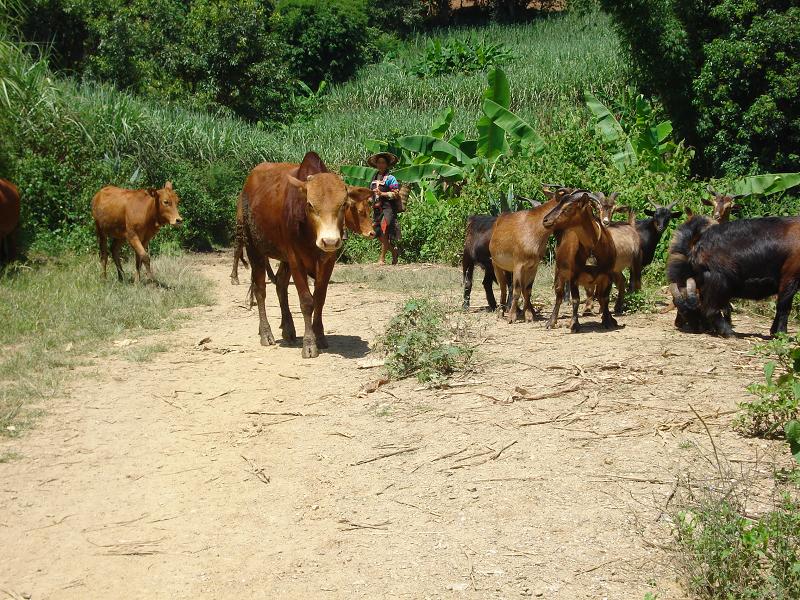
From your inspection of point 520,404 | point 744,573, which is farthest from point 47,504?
point 744,573

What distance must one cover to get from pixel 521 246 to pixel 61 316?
534cm

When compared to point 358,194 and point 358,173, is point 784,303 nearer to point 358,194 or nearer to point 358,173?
point 358,194

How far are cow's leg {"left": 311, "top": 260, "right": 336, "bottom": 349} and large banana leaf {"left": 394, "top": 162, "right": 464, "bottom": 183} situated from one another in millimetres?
8724

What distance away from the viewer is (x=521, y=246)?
10211 millimetres

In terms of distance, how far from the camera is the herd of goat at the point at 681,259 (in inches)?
365

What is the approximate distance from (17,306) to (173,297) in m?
1.95

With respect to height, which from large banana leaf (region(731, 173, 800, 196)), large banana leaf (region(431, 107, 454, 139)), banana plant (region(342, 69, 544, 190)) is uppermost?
large banana leaf (region(431, 107, 454, 139))

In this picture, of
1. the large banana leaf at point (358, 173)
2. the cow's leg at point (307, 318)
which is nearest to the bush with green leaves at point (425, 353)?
the cow's leg at point (307, 318)

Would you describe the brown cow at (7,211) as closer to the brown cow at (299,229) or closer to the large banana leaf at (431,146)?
the brown cow at (299,229)

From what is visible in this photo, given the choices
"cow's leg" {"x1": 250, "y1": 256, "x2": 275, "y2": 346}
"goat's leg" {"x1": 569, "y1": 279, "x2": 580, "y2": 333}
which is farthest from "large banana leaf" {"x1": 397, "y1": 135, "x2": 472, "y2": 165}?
"goat's leg" {"x1": 569, "y1": 279, "x2": 580, "y2": 333}

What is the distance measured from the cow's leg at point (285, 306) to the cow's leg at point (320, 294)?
50 cm

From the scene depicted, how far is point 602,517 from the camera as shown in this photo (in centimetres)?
514

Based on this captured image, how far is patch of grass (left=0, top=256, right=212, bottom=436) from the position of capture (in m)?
8.21

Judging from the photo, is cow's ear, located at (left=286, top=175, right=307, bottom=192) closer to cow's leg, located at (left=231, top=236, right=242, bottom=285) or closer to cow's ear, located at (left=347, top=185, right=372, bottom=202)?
cow's ear, located at (left=347, top=185, right=372, bottom=202)
